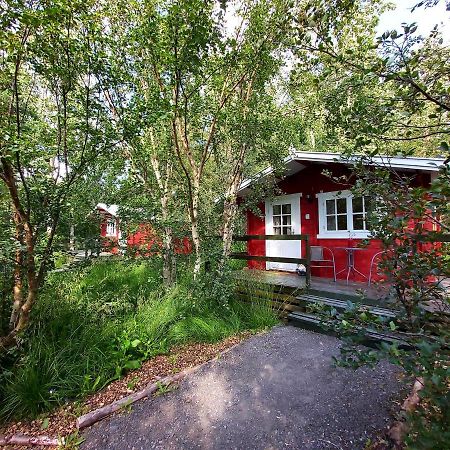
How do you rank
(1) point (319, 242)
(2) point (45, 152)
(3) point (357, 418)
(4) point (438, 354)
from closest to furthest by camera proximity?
1. (4) point (438, 354)
2. (3) point (357, 418)
3. (2) point (45, 152)
4. (1) point (319, 242)

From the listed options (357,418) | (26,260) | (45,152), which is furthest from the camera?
(26,260)

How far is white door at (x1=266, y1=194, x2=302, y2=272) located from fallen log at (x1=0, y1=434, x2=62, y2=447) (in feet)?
19.0

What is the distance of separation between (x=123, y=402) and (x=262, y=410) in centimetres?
135

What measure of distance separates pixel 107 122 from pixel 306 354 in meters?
3.80

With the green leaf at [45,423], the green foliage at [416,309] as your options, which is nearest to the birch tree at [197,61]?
the green foliage at [416,309]

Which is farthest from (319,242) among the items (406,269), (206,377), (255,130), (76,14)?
(76,14)

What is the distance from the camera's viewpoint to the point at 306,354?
3.34m

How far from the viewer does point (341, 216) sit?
19.9ft

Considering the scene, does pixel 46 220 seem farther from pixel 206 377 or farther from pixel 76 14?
pixel 206 377

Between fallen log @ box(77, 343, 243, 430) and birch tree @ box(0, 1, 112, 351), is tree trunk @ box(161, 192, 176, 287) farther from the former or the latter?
fallen log @ box(77, 343, 243, 430)

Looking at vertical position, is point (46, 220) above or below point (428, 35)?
below

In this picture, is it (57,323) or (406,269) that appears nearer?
(406,269)

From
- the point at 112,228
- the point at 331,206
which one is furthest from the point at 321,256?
the point at 112,228

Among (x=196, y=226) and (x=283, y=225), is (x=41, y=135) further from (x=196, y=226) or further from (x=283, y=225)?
(x=283, y=225)
